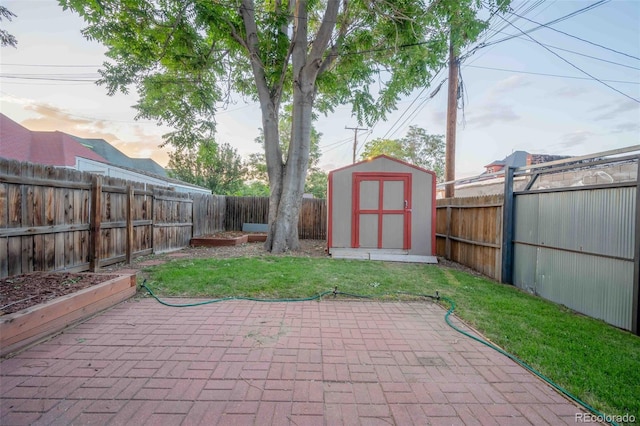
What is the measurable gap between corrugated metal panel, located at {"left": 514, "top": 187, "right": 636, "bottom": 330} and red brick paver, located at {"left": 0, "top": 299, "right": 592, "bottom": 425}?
7.11 ft

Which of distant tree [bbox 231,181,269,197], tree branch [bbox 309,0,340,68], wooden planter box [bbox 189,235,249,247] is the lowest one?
wooden planter box [bbox 189,235,249,247]

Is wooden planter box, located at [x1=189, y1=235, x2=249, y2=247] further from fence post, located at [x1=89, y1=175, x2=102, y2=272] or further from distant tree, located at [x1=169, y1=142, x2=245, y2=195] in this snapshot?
distant tree, located at [x1=169, y1=142, x2=245, y2=195]

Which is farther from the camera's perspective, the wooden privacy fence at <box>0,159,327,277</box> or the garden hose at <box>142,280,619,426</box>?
the wooden privacy fence at <box>0,159,327,277</box>

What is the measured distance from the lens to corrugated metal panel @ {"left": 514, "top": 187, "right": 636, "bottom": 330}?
130 inches

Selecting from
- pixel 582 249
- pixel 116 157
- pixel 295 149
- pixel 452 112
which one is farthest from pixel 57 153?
pixel 582 249

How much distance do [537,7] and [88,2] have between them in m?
10.9

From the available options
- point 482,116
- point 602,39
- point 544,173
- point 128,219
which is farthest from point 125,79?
point 482,116

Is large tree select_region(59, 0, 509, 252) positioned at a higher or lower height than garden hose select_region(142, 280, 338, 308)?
higher

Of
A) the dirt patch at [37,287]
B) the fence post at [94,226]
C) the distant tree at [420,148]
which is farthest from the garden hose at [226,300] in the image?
the distant tree at [420,148]

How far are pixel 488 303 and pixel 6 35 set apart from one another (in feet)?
26.3

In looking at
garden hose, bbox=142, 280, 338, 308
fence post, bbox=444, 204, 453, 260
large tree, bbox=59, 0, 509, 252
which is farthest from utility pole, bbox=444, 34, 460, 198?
garden hose, bbox=142, 280, 338, 308

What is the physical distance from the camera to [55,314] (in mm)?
2680

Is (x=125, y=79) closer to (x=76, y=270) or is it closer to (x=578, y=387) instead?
(x=76, y=270)

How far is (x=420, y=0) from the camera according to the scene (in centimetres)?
660
